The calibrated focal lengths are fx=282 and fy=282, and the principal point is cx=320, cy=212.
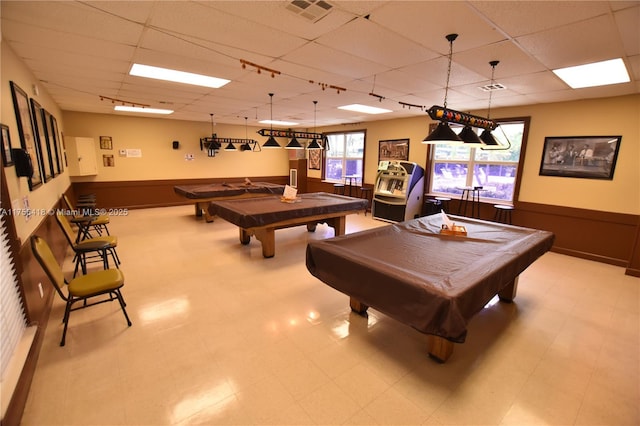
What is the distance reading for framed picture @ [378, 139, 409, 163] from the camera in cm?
721

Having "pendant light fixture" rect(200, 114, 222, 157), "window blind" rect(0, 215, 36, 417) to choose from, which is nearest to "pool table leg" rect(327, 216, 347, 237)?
"window blind" rect(0, 215, 36, 417)

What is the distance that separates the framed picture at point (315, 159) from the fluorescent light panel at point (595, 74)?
22.8ft

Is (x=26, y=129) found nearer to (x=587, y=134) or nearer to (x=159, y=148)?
(x=159, y=148)

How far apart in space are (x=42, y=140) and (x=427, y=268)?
5.02 meters

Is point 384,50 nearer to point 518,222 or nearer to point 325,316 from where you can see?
point 325,316

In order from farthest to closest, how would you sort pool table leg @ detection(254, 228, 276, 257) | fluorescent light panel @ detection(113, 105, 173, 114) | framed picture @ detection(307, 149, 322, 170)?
framed picture @ detection(307, 149, 322, 170), fluorescent light panel @ detection(113, 105, 173, 114), pool table leg @ detection(254, 228, 276, 257)

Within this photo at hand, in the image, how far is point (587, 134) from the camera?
4566 millimetres

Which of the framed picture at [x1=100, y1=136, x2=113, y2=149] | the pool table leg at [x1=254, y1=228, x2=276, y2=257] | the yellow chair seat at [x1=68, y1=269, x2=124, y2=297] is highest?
the framed picture at [x1=100, y1=136, x2=113, y2=149]

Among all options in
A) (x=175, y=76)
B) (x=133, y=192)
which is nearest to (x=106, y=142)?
(x=133, y=192)

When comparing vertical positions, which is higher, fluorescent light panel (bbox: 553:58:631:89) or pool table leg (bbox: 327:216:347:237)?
fluorescent light panel (bbox: 553:58:631:89)

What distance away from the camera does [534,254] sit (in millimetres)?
2748

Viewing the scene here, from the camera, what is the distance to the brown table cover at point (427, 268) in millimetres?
1711

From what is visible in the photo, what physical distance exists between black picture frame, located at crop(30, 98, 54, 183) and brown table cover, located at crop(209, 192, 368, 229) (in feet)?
7.17

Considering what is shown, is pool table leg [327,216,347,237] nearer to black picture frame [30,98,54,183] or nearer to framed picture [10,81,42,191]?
framed picture [10,81,42,191]
